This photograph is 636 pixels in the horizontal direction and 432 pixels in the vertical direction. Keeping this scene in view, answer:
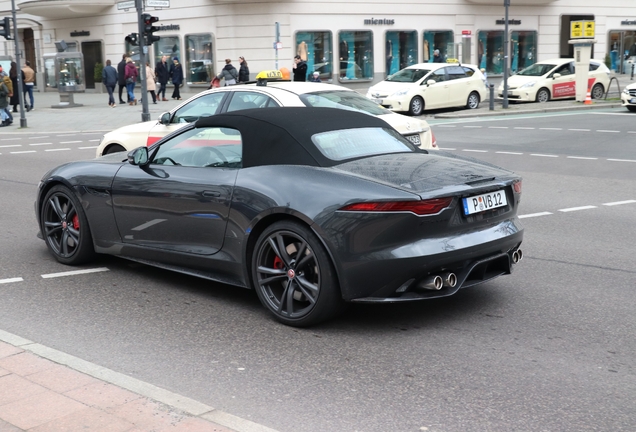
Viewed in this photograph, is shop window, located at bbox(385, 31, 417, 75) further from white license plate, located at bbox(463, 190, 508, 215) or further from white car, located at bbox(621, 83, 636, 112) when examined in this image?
white license plate, located at bbox(463, 190, 508, 215)

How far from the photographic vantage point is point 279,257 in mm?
5578

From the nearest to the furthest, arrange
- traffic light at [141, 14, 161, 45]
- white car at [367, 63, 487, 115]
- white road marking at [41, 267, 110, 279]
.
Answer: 1. white road marking at [41, 267, 110, 279]
2. traffic light at [141, 14, 161, 45]
3. white car at [367, 63, 487, 115]

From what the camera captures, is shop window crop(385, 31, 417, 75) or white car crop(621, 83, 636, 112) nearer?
white car crop(621, 83, 636, 112)

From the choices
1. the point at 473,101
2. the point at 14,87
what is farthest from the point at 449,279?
the point at 14,87

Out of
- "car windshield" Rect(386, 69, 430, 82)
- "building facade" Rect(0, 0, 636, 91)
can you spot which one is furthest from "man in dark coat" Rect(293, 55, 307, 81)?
"car windshield" Rect(386, 69, 430, 82)

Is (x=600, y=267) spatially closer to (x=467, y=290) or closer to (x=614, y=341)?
(x=467, y=290)

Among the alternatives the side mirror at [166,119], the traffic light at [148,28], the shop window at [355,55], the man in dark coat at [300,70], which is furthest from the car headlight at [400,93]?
the side mirror at [166,119]

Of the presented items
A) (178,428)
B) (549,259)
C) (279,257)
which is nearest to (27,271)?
(279,257)

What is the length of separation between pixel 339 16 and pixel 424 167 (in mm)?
34133

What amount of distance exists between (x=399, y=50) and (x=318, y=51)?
440 cm

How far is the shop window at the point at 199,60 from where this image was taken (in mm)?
37812

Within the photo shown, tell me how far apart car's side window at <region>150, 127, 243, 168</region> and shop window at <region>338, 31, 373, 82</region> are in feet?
109

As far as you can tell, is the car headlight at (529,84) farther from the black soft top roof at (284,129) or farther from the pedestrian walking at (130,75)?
the black soft top roof at (284,129)

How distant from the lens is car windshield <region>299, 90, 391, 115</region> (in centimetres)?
1149
